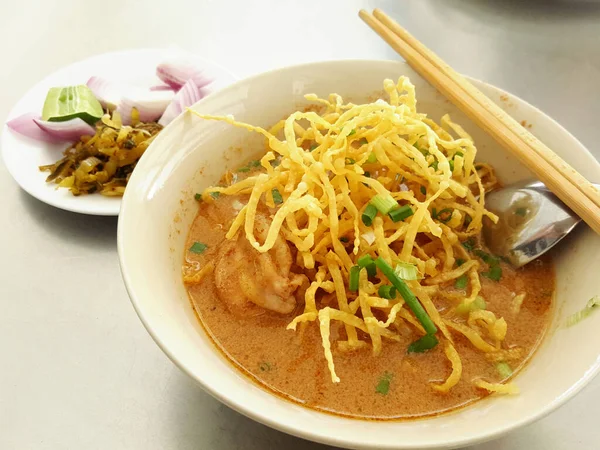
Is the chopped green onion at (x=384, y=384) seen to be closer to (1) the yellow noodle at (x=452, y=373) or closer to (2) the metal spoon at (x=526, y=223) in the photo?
(1) the yellow noodle at (x=452, y=373)

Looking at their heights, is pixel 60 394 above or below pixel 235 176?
below

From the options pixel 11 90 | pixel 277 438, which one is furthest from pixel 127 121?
pixel 277 438

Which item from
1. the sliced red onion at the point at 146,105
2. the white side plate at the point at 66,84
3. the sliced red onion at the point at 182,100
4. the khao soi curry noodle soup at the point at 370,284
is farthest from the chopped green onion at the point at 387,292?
the sliced red onion at the point at 146,105

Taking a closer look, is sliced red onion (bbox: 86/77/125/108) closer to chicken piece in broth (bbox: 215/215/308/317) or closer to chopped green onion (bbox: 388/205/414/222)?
chicken piece in broth (bbox: 215/215/308/317)

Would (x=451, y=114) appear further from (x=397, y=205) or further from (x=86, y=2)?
(x=86, y=2)

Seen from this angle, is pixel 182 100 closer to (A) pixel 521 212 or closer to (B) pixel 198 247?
(B) pixel 198 247

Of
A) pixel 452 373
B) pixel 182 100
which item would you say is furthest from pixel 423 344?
pixel 182 100

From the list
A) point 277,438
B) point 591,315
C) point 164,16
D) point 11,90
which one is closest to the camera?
point 591,315
